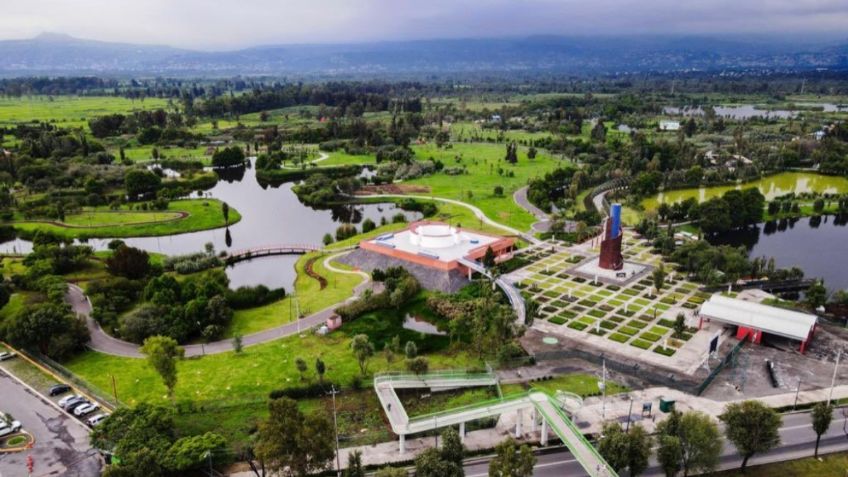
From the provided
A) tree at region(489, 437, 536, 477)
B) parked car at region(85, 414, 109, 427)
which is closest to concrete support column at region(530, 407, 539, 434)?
tree at region(489, 437, 536, 477)

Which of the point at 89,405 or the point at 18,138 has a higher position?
the point at 18,138

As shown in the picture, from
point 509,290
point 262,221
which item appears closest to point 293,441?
point 509,290

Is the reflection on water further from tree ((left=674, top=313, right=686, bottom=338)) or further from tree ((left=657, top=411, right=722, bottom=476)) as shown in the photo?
tree ((left=657, top=411, right=722, bottom=476))

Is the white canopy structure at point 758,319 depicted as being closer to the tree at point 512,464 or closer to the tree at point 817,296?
the tree at point 817,296

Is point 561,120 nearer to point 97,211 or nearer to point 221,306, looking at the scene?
point 97,211

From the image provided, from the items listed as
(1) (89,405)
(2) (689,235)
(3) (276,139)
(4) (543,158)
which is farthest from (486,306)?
(3) (276,139)

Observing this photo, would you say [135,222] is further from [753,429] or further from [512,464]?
[753,429]
